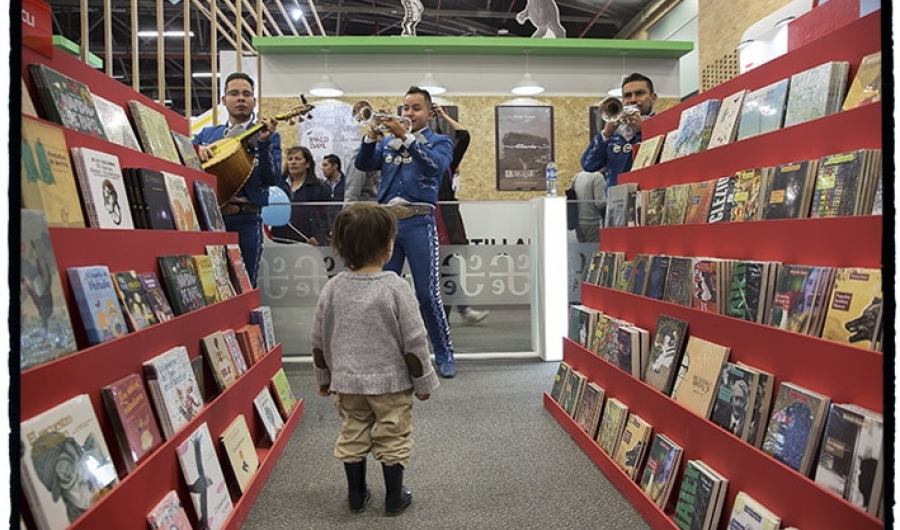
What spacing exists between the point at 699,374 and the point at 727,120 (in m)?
0.80

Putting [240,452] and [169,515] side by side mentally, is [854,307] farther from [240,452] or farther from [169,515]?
[240,452]

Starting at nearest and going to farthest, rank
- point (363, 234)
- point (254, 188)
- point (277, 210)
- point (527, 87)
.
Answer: point (363, 234) < point (254, 188) < point (277, 210) < point (527, 87)

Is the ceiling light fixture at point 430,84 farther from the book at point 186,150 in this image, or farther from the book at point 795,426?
the book at point 795,426

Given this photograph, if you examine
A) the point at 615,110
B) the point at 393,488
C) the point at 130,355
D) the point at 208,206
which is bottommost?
the point at 393,488

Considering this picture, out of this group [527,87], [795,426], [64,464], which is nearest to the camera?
[64,464]

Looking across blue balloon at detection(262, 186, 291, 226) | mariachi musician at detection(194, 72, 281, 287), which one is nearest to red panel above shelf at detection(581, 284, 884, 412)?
mariachi musician at detection(194, 72, 281, 287)

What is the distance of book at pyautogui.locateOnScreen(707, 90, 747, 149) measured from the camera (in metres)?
1.94

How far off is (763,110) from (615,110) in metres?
1.37

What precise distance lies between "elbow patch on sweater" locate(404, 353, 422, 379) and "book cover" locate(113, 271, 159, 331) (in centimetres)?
73

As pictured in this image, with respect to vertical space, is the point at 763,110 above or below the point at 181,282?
above

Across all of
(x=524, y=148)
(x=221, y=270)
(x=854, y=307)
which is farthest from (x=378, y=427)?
(x=524, y=148)

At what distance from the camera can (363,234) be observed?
6.64 feet

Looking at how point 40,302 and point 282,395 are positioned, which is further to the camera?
point 282,395

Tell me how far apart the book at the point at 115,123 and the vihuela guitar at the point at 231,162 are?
38.3 inches
